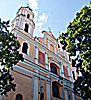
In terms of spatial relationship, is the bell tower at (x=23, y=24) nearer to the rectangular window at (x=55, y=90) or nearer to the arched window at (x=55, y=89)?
the arched window at (x=55, y=89)

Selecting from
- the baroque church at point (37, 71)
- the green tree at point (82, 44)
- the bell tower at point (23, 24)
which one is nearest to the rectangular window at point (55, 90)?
the baroque church at point (37, 71)

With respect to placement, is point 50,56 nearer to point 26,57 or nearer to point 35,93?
point 26,57

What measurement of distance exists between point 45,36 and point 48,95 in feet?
31.6

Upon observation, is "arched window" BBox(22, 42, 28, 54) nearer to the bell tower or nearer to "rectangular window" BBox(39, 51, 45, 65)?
the bell tower

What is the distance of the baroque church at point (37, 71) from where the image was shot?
425 inches

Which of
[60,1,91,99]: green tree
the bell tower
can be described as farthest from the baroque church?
[60,1,91,99]: green tree

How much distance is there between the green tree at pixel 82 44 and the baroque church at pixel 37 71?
444cm

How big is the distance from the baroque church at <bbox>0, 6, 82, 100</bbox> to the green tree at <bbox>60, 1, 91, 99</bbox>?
4.44 metres

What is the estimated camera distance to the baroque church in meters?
10.8

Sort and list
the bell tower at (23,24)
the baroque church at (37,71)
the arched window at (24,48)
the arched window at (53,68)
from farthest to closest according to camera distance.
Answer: the arched window at (53,68), the bell tower at (23,24), the arched window at (24,48), the baroque church at (37,71)

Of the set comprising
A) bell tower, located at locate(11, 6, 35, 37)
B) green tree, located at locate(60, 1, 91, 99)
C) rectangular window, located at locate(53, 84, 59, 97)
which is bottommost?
rectangular window, located at locate(53, 84, 59, 97)

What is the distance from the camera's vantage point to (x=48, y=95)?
12.2 meters

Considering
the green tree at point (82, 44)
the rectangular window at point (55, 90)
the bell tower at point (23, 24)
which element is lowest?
the rectangular window at point (55, 90)

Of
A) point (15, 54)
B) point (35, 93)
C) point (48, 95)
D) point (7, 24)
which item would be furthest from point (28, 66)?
point (7, 24)
